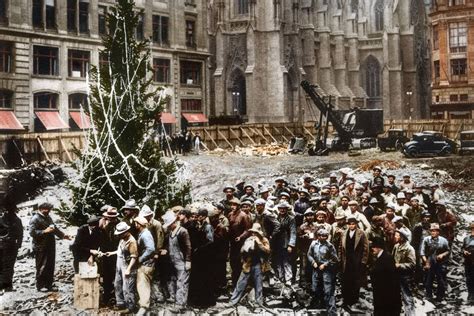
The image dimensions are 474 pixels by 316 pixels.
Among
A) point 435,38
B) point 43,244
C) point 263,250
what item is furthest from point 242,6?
point 263,250

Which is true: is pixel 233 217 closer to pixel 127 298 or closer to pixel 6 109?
pixel 127 298

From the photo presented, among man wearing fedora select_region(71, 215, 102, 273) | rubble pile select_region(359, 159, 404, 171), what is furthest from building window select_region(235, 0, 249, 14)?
man wearing fedora select_region(71, 215, 102, 273)

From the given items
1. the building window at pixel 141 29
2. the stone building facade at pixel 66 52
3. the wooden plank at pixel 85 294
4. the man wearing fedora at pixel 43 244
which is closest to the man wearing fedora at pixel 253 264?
the wooden plank at pixel 85 294

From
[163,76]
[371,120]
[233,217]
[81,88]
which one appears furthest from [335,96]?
[233,217]

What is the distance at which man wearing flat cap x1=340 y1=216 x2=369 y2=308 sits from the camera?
895 cm

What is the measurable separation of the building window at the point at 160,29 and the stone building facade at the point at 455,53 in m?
8.56

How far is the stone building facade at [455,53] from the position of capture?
39.5 feet

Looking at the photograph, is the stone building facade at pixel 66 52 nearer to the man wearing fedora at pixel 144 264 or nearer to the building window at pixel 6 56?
the building window at pixel 6 56

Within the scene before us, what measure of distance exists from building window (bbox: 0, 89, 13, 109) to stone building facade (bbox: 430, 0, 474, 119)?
11.1 meters

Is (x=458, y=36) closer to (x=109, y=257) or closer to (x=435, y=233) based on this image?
(x=435, y=233)

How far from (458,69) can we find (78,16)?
37.1 feet

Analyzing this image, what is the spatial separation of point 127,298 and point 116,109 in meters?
4.37

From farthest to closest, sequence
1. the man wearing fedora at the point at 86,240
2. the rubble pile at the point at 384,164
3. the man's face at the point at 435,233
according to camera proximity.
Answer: the rubble pile at the point at 384,164 → the man wearing fedora at the point at 86,240 → the man's face at the point at 435,233

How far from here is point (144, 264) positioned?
8.84 meters
